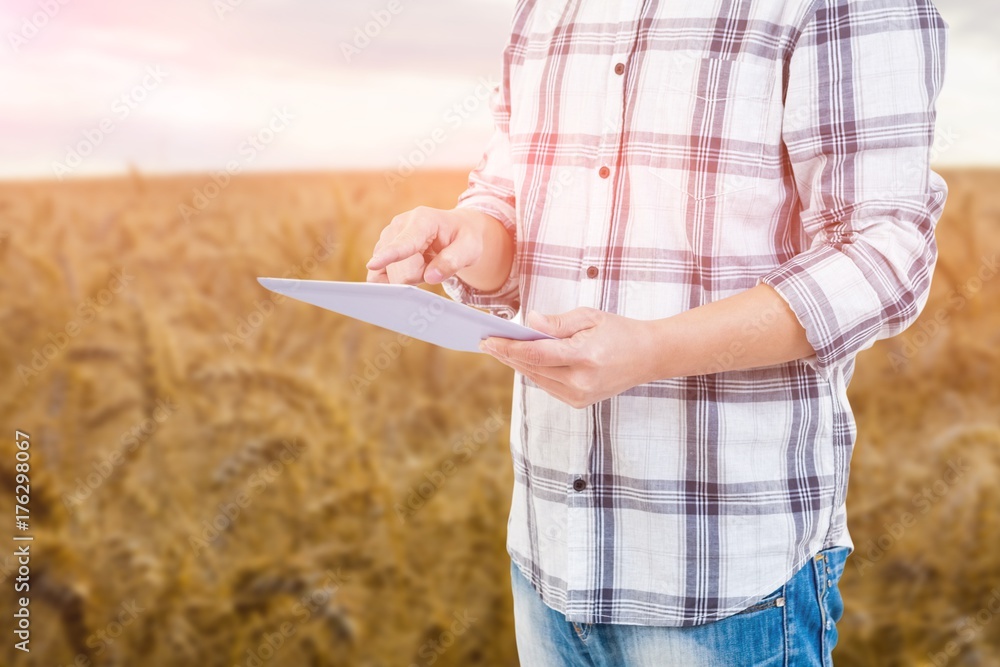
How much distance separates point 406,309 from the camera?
23.2 inches

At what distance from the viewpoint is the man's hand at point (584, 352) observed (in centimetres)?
61

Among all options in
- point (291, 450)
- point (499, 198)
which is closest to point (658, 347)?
point (499, 198)

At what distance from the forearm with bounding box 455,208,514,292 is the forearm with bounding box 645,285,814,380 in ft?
0.83

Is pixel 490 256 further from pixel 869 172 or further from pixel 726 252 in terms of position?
pixel 869 172

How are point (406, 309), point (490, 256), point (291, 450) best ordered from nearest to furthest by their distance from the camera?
point (406, 309)
point (490, 256)
point (291, 450)

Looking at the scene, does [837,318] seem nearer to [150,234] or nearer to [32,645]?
[150,234]

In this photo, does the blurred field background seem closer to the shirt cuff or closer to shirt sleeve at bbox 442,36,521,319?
shirt sleeve at bbox 442,36,521,319

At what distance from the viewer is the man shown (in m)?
0.66

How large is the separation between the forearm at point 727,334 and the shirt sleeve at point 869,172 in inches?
0.5

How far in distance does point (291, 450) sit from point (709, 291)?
122cm

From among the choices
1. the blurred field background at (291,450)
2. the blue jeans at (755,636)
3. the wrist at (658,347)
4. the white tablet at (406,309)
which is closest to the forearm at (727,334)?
the wrist at (658,347)

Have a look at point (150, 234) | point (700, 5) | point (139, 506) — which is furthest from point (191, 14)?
point (700, 5)

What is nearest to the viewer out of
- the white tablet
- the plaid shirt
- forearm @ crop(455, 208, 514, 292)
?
A: the white tablet

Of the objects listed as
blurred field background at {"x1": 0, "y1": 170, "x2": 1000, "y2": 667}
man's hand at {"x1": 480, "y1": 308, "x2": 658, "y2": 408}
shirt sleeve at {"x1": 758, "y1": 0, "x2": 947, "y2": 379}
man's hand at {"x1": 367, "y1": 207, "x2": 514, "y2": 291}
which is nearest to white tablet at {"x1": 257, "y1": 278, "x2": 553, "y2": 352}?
man's hand at {"x1": 480, "y1": 308, "x2": 658, "y2": 408}
